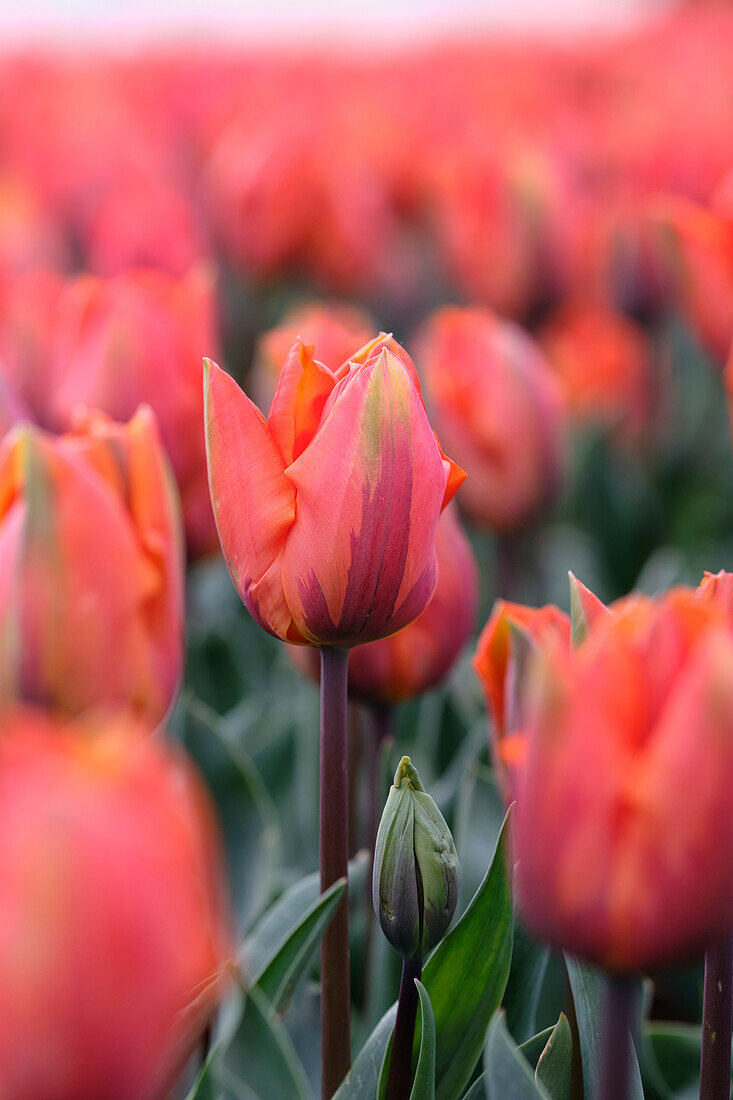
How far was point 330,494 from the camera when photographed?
42 centimetres

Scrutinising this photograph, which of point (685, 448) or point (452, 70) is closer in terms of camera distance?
point (685, 448)

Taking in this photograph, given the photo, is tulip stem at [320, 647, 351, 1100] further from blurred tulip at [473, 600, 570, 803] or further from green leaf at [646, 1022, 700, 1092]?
green leaf at [646, 1022, 700, 1092]

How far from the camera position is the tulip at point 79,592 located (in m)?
0.44

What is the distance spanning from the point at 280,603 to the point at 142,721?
0.24ft

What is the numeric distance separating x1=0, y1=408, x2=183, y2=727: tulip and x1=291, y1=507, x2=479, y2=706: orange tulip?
109 millimetres

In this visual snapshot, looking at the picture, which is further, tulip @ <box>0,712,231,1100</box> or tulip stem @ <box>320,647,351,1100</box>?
tulip stem @ <box>320,647,351,1100</box>

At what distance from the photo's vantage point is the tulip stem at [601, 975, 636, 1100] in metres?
0.32

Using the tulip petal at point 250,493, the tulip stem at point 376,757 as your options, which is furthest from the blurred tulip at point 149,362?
the tulip petal at point 250,493

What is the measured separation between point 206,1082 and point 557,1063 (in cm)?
13

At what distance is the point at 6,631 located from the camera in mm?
441

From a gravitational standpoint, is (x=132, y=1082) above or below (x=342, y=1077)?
above

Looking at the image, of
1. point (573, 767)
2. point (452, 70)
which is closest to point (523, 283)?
point (573, 767)

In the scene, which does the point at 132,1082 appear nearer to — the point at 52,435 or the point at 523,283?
the point at 52,435

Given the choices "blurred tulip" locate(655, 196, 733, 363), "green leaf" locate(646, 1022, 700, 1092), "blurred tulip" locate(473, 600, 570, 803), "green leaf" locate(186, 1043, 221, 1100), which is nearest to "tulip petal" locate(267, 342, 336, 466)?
"blurred tulip" locate(473, 600, 570, 803)
